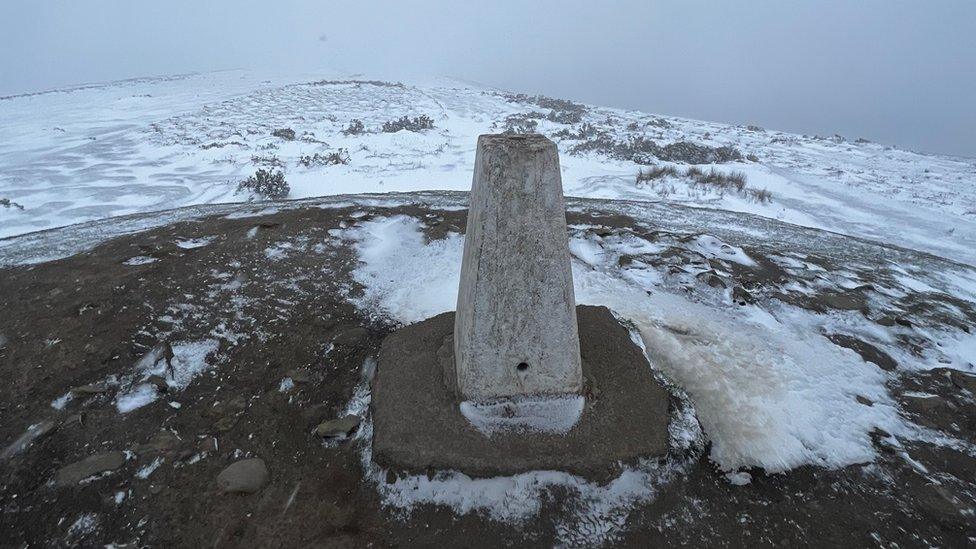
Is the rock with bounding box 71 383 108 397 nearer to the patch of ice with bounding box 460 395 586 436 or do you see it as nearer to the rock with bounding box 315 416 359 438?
the rock with bounding box 315 416 359 438

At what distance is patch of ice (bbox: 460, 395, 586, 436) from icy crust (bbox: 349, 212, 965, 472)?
2.82 ft

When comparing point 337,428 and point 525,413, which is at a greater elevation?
point 525,413

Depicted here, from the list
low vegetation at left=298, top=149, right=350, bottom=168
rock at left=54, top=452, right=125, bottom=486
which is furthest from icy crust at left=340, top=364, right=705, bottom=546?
low vegetation at left=298, top=149, right=350, bottom=168

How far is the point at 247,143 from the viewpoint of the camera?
1366cm

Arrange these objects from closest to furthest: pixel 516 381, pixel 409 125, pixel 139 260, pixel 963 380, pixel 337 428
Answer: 1. pixel 516 381
2. pixel 337 428
3. pixel 963 380
4. pixel 139 260
5. pixel 409 125

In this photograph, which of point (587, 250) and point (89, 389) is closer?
point (89, 389)

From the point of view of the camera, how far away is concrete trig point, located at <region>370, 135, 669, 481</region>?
2340 mm

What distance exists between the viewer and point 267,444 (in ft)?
8.73

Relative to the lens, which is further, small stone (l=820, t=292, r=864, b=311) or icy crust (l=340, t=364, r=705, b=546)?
small stone (l=820, t=292, r=864, b=311)

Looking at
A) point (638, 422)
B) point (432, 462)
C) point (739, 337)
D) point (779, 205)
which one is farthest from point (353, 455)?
point (779, 205)

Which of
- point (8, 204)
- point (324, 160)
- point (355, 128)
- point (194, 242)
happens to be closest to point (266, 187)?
point (324, 160)

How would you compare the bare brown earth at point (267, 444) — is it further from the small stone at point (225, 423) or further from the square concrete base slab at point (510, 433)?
the square concrete base slab at point (510, 433)

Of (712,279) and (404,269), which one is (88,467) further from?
(712,279)

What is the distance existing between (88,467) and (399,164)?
965 cm
